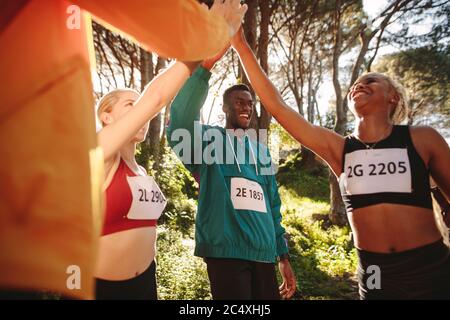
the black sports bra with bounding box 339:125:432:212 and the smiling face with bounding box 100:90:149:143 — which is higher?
the smiling face with bounding box 100:90:149:143

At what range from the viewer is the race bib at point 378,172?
206 cm

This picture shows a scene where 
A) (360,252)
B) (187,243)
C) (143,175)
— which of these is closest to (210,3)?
(143,175)

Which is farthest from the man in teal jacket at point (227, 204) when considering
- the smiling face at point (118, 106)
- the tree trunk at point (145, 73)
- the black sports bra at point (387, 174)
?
the tree trunk at point (145, 73)

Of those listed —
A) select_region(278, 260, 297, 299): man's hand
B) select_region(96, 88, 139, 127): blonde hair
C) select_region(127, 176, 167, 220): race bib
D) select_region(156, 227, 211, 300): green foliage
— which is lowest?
select_region(156, 227, 211, 300): green foliage

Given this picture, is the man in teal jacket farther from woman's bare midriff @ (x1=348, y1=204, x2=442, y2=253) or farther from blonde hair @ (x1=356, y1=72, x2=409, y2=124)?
blonde hair @ (x1=356, y1=72, x2=409, y2=124)

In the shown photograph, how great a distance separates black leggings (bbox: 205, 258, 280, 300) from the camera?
213 centimetres

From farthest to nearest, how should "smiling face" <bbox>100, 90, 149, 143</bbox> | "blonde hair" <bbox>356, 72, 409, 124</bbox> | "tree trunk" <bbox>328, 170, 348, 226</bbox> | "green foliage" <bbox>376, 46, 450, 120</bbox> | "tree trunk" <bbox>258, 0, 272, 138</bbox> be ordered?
"green foliage" <bbox>376, 46, 450, 120</bbox> < "tree trunk" <bbox>328, 170, 348, 226</bbox> < "tree trunk" <bbox>258, 0, 272, 138</bbox> < "blonde hair" <bbox>356, 72, 409, 124</bbox> < "smiling face" <bbox>100, 90, 149, 143</bbox>

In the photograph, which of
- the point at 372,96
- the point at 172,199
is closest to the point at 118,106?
the point at 372,96

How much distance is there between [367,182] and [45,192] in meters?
1.84

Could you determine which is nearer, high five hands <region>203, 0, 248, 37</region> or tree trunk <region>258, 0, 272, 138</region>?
high five hands <region>203, 0, 248, 37</region>

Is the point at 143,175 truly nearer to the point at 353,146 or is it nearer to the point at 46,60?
the point at 46,60

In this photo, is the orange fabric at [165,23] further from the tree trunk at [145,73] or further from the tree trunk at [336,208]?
the tree trunk at [336,208]

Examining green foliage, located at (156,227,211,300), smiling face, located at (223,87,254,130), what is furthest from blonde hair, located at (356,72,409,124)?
green foliage, located at (156,227,211,300)

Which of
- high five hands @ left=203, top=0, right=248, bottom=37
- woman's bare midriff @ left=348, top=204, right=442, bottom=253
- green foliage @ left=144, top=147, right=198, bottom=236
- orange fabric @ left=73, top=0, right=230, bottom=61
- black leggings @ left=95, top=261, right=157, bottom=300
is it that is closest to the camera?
orange fabric @ left=73, top=0, right=230, bottom=61
